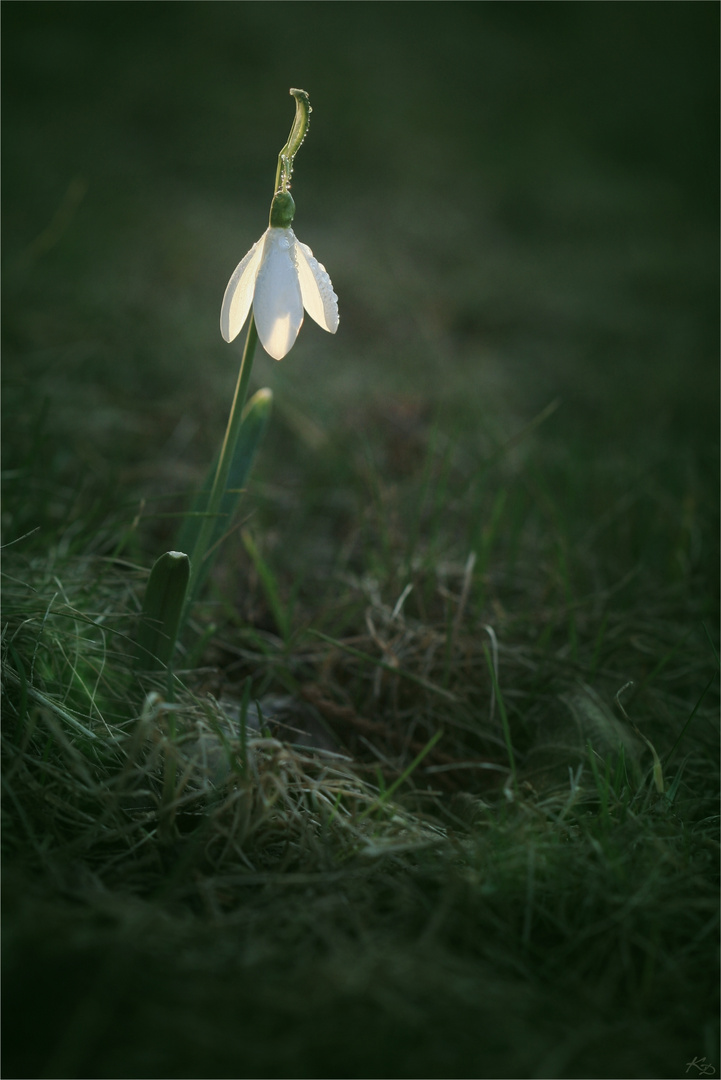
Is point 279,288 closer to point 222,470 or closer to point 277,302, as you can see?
point 277,302

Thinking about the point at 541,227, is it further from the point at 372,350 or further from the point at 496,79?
the point at 496,79

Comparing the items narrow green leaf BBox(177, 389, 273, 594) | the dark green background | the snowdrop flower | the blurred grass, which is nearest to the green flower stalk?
the snowdrop flower

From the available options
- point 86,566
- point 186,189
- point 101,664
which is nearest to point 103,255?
point 186,189

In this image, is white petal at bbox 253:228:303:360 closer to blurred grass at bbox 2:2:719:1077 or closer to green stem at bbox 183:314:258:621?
green stem at bbox 183:314:258:621
